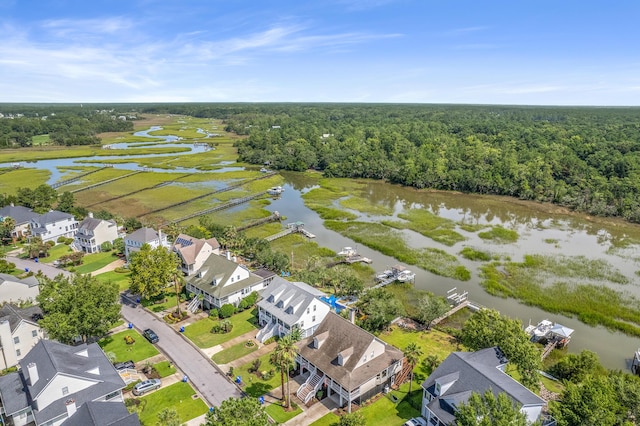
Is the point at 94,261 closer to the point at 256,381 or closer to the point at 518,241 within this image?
the point at 256,381

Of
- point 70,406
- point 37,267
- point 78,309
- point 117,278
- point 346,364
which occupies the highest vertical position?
point 78,309

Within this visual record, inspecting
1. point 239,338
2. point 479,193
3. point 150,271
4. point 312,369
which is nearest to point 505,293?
point 312,369

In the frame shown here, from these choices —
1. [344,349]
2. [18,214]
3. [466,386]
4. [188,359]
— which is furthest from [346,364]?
[18,214]

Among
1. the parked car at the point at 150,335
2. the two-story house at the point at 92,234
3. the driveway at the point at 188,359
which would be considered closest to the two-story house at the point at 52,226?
the two-story house at the point at 92,234

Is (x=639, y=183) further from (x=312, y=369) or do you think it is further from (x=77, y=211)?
(x=77, y=211)

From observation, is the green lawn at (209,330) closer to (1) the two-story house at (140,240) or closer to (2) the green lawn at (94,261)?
(1) the two-story house at (140,240)
